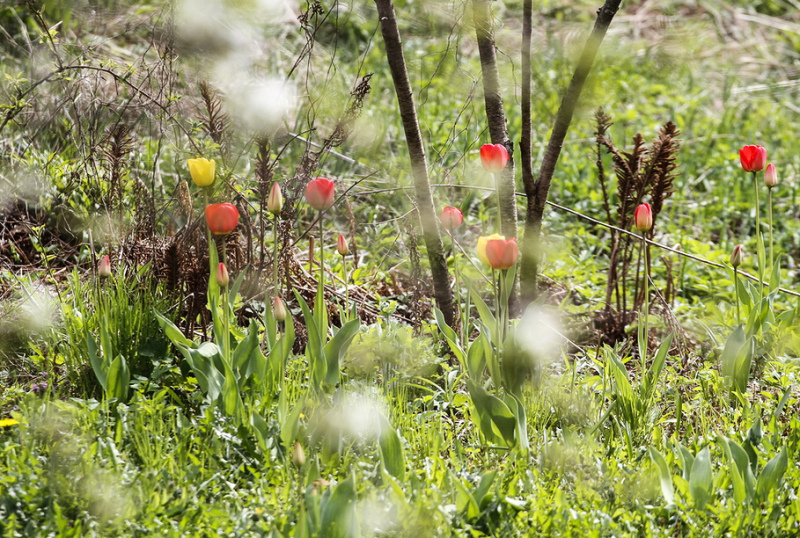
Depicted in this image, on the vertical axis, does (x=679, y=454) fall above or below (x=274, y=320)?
below

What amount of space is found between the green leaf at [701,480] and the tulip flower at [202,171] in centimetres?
141

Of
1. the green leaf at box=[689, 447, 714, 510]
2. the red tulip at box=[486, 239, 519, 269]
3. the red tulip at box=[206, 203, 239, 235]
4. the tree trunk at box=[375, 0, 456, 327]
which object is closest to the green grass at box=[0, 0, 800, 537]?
the green leaf at box=[689, 447, 714, 510]

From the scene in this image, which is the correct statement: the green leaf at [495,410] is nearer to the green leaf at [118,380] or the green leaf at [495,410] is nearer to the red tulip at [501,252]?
the red tulip at [501,252]

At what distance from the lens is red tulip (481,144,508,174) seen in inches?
82.7

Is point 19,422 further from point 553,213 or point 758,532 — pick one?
point 553,213

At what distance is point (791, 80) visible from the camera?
5992 mm

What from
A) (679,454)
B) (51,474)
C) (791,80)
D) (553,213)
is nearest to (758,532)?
(679,454)

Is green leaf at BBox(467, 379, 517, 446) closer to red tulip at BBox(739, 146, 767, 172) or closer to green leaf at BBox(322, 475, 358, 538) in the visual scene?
green leaf at BBox(322, 475, 358, 538)

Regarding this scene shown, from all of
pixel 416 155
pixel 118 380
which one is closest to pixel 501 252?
pixel 416 155

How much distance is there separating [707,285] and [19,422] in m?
2.87

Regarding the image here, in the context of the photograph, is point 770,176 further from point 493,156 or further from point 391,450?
point 391,450

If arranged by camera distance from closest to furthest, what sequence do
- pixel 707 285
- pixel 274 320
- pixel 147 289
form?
pixel 274 320
pixel 147 289
pixel 707 285

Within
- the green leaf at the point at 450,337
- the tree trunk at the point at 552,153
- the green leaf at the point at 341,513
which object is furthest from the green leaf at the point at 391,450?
the tree trunk at the point at 552,153

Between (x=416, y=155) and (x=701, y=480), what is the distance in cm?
126
